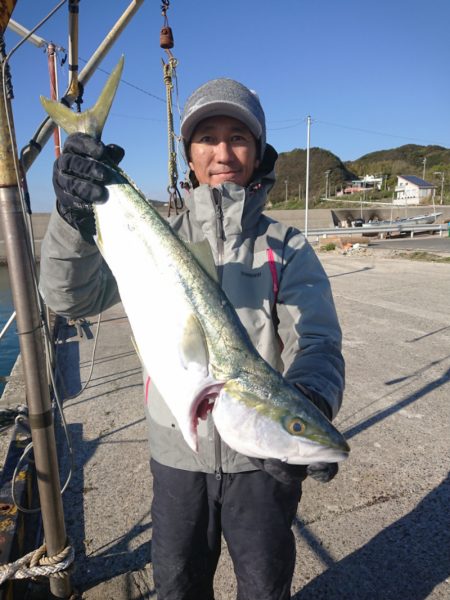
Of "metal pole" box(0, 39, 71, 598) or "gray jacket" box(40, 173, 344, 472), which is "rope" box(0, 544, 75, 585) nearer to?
"metal pole" box(0, 39, 71, 598)

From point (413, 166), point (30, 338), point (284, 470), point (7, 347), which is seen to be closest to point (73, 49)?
point (30, 338)

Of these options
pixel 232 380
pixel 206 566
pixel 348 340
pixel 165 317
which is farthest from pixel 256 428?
pixel 348 340

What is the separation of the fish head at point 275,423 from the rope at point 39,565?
1518 mm

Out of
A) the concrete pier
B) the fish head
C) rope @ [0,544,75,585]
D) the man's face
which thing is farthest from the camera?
the concrete pier

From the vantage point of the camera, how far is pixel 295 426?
169 centimetres

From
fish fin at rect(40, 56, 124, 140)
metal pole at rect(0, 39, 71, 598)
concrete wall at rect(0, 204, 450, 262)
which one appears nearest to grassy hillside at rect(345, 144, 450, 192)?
concrete wall at rect(0, 204, 450, 262)

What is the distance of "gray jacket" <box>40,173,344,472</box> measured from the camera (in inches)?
84.0

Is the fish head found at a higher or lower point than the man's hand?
higher

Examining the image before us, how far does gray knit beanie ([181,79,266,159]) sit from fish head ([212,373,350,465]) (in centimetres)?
149

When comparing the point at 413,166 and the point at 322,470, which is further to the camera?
the point at 413,166

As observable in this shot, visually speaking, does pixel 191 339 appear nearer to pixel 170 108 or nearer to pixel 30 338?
pixel 30 338

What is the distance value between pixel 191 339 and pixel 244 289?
0.54 m

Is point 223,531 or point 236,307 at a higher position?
point 236,307

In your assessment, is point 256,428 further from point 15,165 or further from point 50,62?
point 50,62
